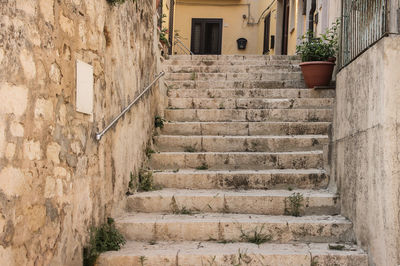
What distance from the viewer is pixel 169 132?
5.43 m

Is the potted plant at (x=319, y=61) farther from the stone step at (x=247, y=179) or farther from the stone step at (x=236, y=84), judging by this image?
the stone step at (x=247, y=179)

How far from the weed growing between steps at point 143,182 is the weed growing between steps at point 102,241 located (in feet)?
2.34

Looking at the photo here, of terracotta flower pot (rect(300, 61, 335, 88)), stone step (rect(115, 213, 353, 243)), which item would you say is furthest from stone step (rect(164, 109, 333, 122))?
stone step (rect(115, 213, 353, 243))

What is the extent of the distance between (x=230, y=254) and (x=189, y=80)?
436 centimetres

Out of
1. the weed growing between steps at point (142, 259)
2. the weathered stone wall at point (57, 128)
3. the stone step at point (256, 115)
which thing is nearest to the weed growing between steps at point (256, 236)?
the weed growing between steps at point (142, 259)

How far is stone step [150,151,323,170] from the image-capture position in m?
4.56

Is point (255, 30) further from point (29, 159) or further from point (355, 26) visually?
point (29, 159)

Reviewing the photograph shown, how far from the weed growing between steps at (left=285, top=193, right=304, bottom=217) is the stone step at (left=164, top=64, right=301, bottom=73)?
161 inches

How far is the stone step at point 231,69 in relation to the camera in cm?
759

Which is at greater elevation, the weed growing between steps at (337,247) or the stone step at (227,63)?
the stone step at (227,63)

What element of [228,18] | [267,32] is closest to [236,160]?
[267,32]

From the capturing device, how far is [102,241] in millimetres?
3297

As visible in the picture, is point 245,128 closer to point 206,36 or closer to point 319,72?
point 319,72

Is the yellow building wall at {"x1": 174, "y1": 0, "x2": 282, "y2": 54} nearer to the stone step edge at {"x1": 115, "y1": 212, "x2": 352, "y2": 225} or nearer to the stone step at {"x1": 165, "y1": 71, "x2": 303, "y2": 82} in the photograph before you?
the stone step at {"x1": 165, "y1": 71, "x2": 303, "y2": 82}
